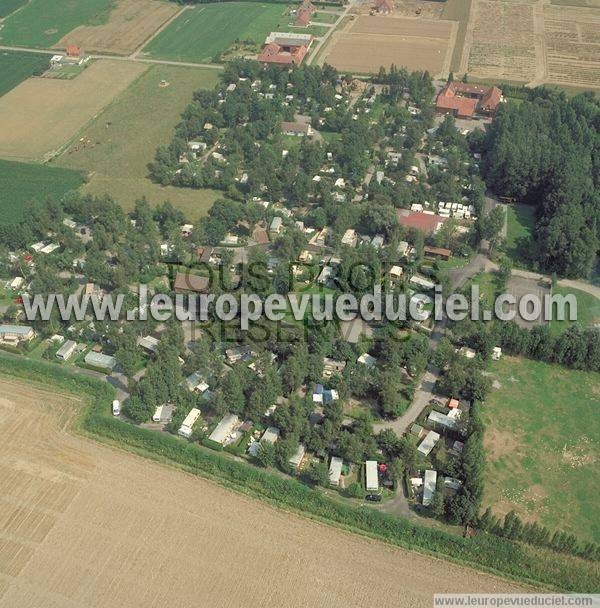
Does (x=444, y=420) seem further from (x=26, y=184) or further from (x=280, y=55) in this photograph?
(x=280, y=55)

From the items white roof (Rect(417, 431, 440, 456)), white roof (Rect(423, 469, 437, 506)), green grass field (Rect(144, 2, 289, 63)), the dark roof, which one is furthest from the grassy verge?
green grass field (Rect(144, 2, 289, 63))

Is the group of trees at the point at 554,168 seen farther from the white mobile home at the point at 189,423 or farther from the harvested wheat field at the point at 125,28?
the harvested wheat field at the point at 125,28

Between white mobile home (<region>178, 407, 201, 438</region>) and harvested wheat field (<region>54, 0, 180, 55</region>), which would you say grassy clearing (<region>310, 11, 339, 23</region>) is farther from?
white mobile home (<region>178, 407, 201, 438</region>)

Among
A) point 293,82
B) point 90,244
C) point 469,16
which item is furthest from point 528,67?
point 90,244

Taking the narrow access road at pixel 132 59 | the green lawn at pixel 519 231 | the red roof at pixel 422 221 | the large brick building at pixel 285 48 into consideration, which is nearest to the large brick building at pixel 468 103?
the green lawn at pixel 519 231

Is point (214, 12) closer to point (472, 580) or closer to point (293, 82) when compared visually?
point (293, 82)

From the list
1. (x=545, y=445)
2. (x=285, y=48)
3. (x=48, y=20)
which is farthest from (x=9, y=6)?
(x=545, y=445)
